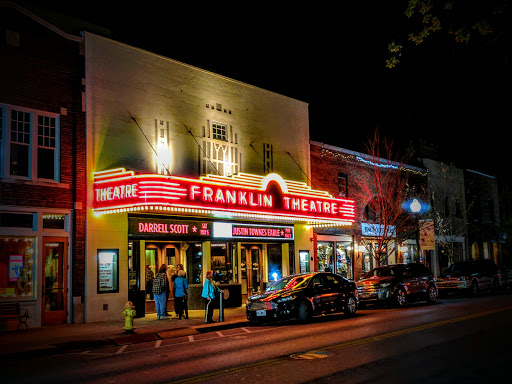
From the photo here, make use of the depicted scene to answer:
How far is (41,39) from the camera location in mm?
17688

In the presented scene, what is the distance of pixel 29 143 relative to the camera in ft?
56.7

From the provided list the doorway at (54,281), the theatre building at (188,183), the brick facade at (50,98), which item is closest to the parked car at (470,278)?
the theatre building at (188,183)

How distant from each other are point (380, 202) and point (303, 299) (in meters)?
15.8

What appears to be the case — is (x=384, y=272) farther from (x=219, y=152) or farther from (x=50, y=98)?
(x=50, y=98)

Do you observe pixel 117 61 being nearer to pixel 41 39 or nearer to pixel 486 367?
pixel 41 39

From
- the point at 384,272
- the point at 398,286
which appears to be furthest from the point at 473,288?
the point at 398,286

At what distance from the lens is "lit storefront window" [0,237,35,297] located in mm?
16438

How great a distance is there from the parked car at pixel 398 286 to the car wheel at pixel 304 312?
5.44 m

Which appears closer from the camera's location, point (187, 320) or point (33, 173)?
point (33, 173)

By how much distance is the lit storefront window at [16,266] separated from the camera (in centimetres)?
1644

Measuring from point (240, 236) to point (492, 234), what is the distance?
2969 cm

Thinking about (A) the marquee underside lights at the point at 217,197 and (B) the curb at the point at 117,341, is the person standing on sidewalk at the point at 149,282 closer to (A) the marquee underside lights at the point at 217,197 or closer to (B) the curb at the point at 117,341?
(A) the marquee underside lights at the point at 217,197

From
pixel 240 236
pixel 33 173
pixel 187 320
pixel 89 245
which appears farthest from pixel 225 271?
pixel 33 173

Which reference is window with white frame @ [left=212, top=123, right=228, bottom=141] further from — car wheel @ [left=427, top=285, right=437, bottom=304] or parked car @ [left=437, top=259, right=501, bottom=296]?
parked car @ [left=437, top=259, right=501, bottom=296]
